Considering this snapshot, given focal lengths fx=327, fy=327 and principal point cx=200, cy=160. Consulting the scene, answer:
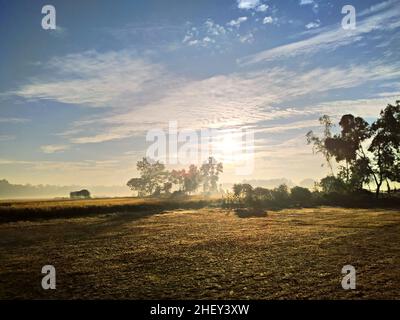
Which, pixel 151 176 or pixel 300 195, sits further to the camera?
pixel 151 176

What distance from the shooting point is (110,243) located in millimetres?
19969

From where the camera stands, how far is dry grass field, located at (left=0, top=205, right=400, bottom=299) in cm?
990

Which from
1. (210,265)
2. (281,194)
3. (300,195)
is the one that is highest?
(281,194)

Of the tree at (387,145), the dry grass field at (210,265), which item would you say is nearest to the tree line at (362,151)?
the tree at (387,145)

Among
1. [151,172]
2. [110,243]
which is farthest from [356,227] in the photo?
[151,172]

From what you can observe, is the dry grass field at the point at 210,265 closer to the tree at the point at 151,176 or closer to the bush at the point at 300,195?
the bush at the point at 300,195

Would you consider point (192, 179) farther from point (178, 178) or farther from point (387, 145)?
point (387, 145)

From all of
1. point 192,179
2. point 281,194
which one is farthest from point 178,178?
point 281,194

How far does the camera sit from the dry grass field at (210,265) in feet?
32.5

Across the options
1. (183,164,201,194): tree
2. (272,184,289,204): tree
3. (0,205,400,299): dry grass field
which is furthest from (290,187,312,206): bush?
(183,164,201,194): tree

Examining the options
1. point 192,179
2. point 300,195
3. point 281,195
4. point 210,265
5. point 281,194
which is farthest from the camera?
point 192,179

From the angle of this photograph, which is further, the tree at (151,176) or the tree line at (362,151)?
the tree at (151,176)

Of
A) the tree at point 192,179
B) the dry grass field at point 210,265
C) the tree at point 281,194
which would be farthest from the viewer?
the tree at point 192,179

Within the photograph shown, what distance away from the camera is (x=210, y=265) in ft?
43.8
